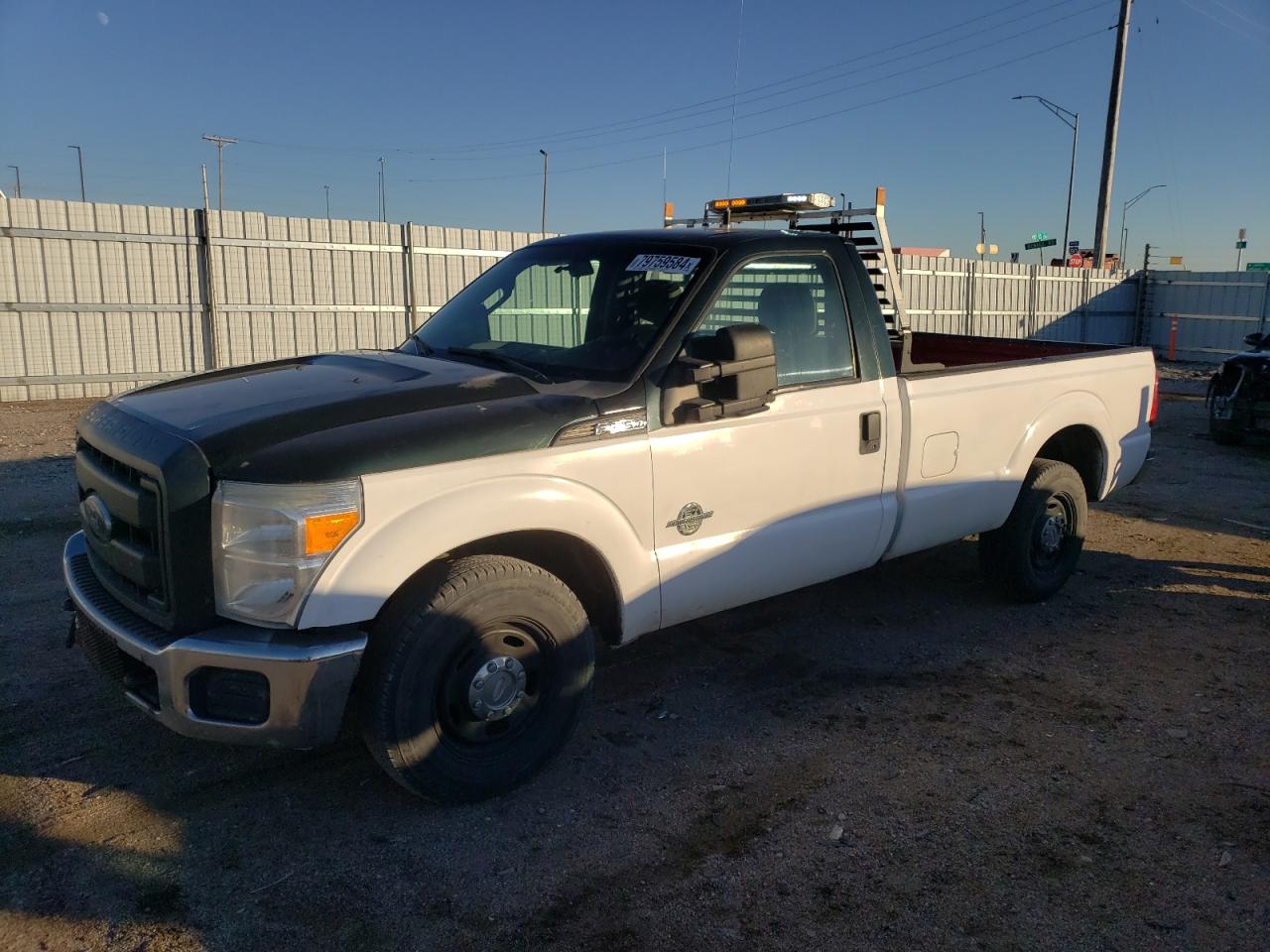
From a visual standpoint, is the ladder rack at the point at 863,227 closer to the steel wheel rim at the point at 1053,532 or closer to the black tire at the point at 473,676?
the steel wheel rim at the point at 1053,532

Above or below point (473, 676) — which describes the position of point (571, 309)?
above

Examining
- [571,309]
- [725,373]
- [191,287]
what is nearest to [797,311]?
[725,373]

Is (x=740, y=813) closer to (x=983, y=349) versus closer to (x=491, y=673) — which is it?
(x=491, y=673)

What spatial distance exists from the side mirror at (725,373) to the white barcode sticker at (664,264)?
452mm

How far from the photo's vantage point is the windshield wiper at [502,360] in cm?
396

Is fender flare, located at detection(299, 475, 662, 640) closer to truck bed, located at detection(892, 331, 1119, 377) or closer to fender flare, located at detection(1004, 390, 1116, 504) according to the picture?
fender flare, located at detection(1004, 390, 1116, 504)

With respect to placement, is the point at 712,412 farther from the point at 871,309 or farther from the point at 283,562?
the point at 283,562

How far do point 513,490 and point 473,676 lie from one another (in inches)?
25.6

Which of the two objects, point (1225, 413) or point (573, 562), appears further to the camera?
point (1225, 413)

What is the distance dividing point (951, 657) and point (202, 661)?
3.58 metres

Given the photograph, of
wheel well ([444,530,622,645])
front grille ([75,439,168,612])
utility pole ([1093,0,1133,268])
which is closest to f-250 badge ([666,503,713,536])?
wheel well ([444,530,622,645])

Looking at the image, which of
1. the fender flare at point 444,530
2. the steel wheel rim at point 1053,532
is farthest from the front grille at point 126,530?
the steel wheel rim at point 1053,532

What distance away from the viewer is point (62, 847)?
3230mm

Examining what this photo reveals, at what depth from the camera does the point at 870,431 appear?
4523 millimetres
